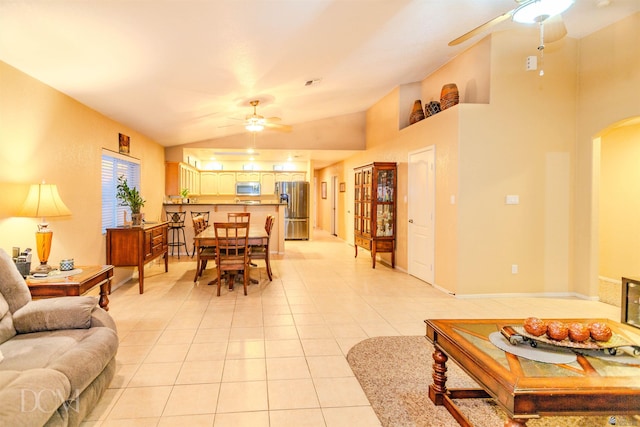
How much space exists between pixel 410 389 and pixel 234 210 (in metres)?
5.98

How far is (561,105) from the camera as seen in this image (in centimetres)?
465

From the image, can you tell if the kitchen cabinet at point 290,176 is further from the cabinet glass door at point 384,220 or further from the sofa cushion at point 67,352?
the sofa cushion at point 67,352

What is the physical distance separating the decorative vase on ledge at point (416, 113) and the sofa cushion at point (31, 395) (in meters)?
5.41

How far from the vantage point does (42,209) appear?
280 centimetres

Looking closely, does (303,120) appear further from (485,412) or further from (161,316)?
(485,412)

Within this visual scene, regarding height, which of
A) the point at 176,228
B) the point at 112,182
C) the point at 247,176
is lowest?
the point at 176,228

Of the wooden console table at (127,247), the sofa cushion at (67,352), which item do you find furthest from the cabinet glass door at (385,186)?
the sofa cushion at (67,352)

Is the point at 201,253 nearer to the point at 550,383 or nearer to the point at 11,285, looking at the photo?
the point at 11,285

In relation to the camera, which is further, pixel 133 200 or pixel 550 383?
pixel 133 200

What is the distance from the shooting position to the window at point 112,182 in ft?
15.7

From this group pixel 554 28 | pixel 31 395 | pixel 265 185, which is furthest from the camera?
pixel 265 185

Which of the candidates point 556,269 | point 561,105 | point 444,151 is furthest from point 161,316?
point 561,105

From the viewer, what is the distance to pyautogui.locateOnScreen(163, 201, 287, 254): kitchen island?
24.7 feet

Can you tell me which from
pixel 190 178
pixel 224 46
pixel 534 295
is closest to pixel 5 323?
pixel 224 46
